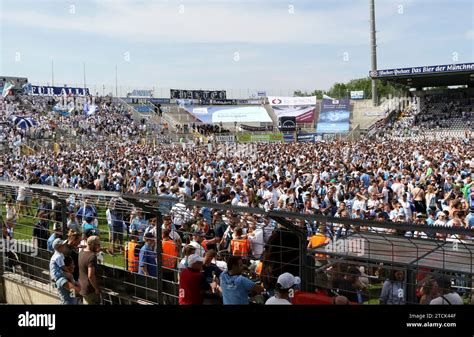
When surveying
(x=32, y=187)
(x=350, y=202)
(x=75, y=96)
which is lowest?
(x=350, y=202)

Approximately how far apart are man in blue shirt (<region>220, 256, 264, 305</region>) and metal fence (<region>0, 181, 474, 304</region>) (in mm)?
239

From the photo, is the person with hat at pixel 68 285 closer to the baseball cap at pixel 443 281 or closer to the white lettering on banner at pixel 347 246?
the white lettering on banner at pixel 347 246

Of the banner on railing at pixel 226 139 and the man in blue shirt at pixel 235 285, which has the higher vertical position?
the banner on railing at pixel 226 139

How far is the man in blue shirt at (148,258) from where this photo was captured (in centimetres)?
502

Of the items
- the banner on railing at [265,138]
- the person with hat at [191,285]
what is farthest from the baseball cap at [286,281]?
the banner on railing at [265,138]

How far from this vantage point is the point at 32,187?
5.63 meters

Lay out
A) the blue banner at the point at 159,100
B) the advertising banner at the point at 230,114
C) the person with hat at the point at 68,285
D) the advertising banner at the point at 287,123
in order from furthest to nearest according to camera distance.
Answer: the blue banner at the point at 159,100 < the advertising banner at the point at 230,114 < the advertising banner at the point at 287,123 < the person with hat at the point at 68,285

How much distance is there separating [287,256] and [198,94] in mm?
66191

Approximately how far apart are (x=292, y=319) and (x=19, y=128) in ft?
123

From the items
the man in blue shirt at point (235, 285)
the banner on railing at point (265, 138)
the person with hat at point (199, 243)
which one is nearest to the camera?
the man in blue shirt at point (235, 285)

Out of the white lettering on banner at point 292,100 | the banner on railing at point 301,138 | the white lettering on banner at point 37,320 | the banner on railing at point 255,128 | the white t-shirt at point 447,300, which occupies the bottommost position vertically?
the white t-shirt at point 447,300

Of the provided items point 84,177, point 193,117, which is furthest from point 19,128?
point 193,117

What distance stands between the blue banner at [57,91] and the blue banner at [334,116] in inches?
1202

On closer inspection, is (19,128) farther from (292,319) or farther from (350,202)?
(292,319)
